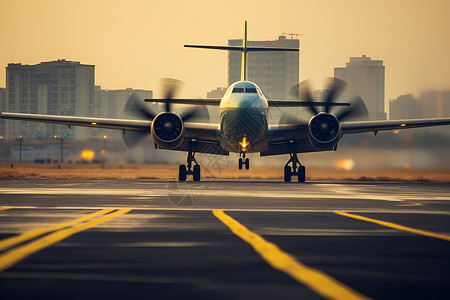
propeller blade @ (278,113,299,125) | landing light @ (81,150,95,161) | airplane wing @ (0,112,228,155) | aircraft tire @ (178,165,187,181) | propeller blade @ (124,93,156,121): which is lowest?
aircraft tire @ (178,165,187,181)

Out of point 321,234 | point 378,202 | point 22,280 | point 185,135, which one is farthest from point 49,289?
point 185,135

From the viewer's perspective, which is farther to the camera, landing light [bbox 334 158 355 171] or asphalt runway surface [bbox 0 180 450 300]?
landing light [bbox 334 158 355 171]

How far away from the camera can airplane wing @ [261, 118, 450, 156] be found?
3747cm

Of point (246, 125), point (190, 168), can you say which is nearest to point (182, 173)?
point (190, 168)

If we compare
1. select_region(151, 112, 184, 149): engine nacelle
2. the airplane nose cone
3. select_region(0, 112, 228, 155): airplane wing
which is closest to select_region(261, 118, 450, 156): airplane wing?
select_region(0, 112, 228, 155): airplane wing

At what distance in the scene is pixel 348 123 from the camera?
127ft

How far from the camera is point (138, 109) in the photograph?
38.4 meters

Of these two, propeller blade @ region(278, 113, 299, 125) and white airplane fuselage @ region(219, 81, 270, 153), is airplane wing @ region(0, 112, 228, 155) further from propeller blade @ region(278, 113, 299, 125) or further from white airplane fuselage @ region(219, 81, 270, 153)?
propeller blade @ region(278, 113, 299, 125)

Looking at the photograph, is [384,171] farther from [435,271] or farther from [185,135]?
[435,271]

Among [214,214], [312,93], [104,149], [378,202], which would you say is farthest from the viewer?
[104,149]

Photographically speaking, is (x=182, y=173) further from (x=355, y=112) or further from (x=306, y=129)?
(x=355, y=112)

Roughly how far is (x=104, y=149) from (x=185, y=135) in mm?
20851

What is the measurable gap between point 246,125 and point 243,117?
1.51 ft

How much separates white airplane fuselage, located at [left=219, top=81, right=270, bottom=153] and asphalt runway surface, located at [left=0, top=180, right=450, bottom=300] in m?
18.6
